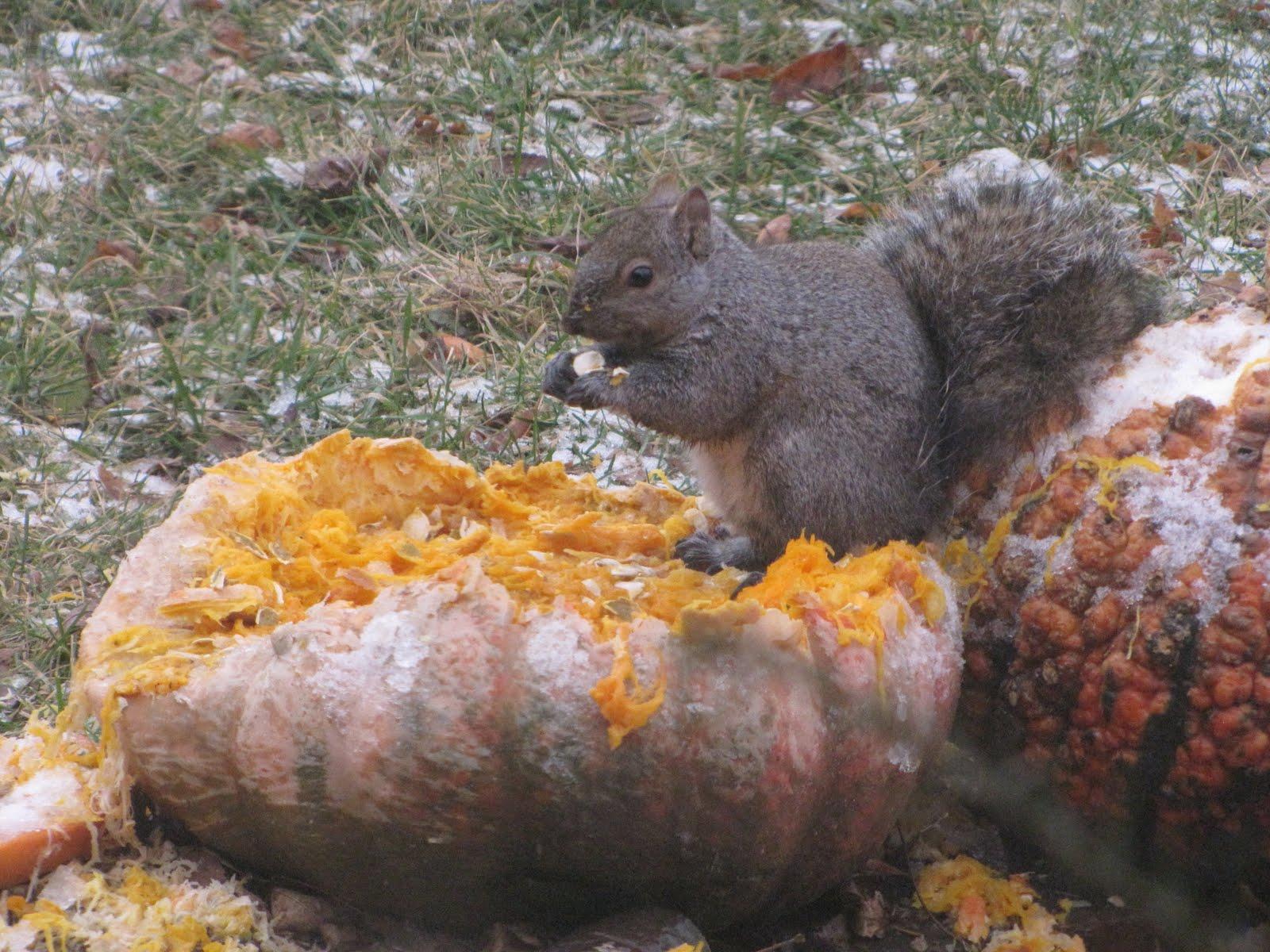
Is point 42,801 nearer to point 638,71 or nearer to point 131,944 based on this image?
point 131,944

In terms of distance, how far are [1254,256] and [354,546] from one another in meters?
2.47

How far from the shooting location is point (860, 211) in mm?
3861

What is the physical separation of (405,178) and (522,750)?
280 cm

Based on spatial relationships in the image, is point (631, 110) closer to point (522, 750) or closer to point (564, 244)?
point (564, 244)

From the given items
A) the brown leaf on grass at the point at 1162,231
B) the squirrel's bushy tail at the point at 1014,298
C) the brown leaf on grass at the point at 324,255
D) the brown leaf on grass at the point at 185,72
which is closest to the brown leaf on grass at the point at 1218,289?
the brown leaf on grass at the point at 1162,231

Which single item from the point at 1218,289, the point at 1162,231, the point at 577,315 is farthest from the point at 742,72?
the point at 577,315

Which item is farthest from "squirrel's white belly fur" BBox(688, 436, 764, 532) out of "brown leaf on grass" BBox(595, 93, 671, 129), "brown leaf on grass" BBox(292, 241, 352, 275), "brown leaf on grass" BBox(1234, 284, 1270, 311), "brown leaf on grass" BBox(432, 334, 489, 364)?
"brown leaf on grass" BBox(595, 93, 671, 129)

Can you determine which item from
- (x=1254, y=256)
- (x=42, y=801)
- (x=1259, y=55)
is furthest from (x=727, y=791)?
(x=1259, y=55)

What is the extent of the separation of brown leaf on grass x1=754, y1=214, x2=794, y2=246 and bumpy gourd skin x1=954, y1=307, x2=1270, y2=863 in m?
1.85

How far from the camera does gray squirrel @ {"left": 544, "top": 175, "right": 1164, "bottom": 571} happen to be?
2055 millimetres

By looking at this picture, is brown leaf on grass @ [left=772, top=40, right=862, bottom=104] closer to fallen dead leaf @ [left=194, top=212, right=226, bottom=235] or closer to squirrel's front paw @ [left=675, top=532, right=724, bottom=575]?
fallen dead leaf @ [left=194, top=212, right=226, bottom=235]

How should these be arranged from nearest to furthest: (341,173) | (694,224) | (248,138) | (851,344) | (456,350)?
1. (851,344)
2. (694,224)
3. (456,350)
4. (341,173)
5. (248,138)

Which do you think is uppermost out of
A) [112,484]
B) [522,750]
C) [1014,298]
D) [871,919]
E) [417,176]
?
[1014,298]

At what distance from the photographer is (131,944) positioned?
64.8 inches
